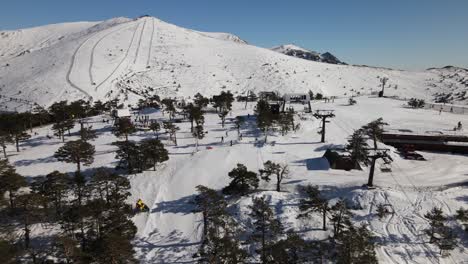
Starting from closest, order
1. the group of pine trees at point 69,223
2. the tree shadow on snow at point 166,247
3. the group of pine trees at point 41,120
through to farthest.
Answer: the group of pine trees at point 69,223
the tree shadow on snow at point 166,247
the group of pine trees at point 41,120

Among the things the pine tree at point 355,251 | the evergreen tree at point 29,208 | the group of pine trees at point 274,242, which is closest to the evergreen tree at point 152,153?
the group of pine trees at point 274,242

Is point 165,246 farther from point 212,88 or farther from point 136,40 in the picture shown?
point 136,40

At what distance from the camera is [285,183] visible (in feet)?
129

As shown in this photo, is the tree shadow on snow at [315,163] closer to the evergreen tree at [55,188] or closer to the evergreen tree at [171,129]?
the evergreen tree at [171,129]

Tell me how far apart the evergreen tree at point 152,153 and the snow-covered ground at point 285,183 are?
5.14 feet

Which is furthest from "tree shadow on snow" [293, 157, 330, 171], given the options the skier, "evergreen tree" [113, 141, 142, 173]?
"evergreen tree" [113, 141, 142, 173]

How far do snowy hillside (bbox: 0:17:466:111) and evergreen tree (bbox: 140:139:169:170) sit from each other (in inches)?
2780

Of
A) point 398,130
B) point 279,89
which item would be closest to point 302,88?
point 279,89

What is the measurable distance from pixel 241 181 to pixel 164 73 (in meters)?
108

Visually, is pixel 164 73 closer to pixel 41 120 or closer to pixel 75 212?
pixel 41 120

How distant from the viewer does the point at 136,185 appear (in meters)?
39.8

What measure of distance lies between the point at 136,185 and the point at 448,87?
537 feet

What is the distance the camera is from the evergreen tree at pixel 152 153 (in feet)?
140

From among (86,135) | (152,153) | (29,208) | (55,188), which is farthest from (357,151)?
(86,135)
